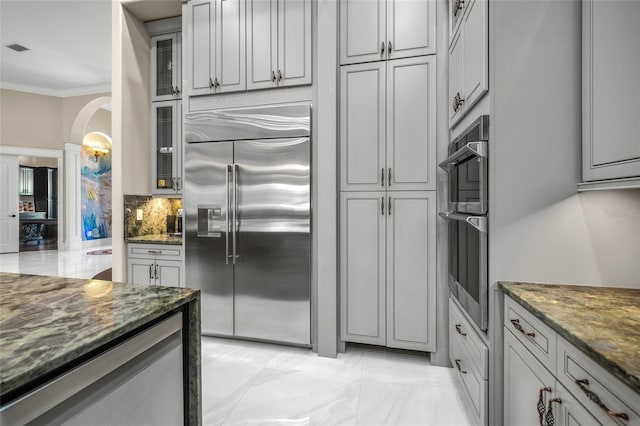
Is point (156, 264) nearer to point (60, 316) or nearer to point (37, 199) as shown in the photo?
point (60, 316)

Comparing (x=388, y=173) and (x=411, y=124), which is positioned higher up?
(x=411, y=124)

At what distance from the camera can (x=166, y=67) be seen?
351 centimetres

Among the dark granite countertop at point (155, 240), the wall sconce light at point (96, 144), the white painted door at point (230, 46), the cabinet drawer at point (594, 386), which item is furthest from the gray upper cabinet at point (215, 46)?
the wall sconce light at point (96, 144)

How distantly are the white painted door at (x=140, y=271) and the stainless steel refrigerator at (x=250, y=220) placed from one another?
499 mm

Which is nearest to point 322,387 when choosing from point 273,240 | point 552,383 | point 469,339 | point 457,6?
Answer: point 469,339

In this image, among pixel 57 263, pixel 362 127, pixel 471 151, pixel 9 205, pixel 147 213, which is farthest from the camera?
A: pixel 9 205

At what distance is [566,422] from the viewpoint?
1.02 metres

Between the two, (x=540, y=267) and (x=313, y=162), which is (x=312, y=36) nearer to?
(x=313, y=162)

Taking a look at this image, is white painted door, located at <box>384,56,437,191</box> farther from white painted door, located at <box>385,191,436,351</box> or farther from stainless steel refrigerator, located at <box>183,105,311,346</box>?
stainless steel refrigerator, located at <box>183,105,311,346</box>

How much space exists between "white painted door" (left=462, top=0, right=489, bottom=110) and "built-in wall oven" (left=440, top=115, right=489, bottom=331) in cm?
17

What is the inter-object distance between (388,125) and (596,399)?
2.07 metres

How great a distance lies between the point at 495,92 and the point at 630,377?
4.07 ft

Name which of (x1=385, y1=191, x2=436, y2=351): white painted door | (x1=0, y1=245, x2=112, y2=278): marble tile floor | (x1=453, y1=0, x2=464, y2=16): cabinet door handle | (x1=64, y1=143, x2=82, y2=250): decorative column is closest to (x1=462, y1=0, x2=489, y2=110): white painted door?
(x1=453, y1=0, x2=464, y2=16): cabinet door handle

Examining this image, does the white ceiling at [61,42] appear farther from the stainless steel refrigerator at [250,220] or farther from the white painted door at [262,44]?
the stainless steel refrigerator at [250,220]
